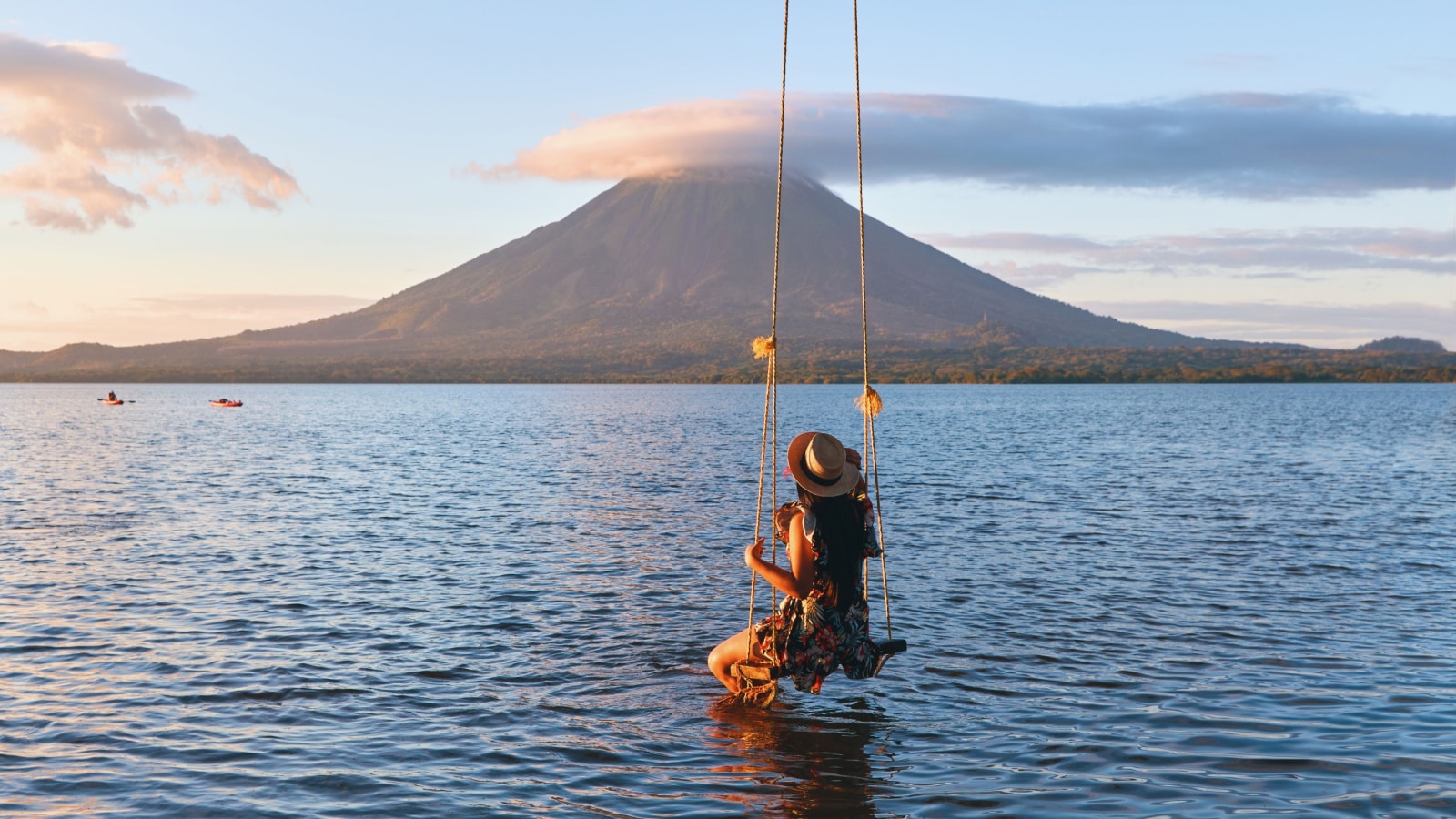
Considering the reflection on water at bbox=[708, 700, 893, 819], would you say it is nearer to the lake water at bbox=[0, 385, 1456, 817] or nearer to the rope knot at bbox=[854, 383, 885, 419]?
the lake water at bbox=[0, 385, 1456, 817]

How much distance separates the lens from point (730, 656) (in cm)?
1118

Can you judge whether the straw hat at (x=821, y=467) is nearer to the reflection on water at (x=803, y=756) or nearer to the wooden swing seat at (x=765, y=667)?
the wooden swing seat at (x=765, y=667)

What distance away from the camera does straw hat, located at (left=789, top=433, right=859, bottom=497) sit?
969 cm

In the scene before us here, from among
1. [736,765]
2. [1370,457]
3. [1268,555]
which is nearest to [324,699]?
[736,765]

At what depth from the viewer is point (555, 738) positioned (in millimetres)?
10492

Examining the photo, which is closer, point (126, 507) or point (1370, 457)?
point (126, 507)

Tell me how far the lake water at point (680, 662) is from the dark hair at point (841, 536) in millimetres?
1434

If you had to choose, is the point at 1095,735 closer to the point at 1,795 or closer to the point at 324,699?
the point at 324,699

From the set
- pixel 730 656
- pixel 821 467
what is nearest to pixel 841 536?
pixel 821 467

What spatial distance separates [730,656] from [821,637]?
122 centimetres

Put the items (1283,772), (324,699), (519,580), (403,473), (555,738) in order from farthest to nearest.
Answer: (403,473), (519,580), (324,699), (555,738), (1283,772)

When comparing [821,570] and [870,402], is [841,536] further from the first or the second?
[870,402]

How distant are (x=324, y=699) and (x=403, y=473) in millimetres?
32464

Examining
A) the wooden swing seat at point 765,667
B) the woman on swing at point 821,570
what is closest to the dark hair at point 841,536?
the woman on swing at point 821,570
